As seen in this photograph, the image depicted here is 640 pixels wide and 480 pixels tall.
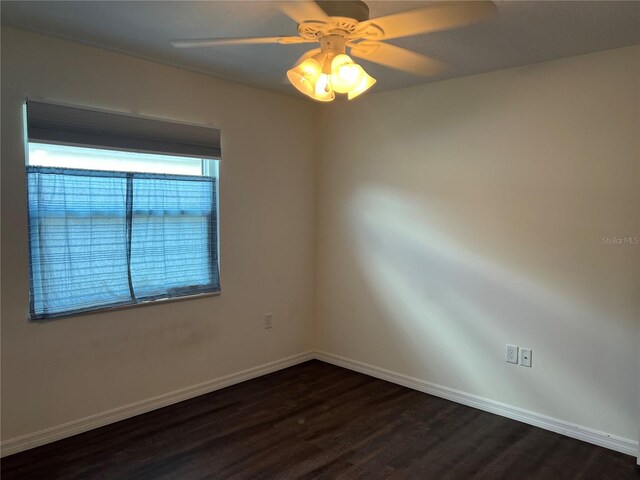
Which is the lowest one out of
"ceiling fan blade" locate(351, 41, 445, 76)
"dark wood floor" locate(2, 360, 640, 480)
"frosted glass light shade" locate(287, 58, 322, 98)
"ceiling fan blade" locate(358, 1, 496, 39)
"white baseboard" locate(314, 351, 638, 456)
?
"dark wood floor" locate(2, 360, 640, 480)

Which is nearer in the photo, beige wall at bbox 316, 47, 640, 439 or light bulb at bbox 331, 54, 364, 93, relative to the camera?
light bulb at bbox 331, 54, 364, 93

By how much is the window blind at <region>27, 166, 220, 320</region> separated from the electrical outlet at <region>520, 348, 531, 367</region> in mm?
2161

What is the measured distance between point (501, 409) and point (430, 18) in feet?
8.17

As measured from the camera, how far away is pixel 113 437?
8.94ft

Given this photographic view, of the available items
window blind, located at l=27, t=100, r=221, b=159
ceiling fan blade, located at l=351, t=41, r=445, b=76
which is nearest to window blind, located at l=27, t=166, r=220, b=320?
window blind, located at l=27, t=100, r=221, b=159

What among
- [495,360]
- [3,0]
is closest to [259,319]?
[495,360]

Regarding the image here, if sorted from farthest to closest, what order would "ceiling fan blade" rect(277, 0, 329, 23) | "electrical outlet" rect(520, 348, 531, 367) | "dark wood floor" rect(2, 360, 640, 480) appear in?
"electrical outlet" rect(520, 348, 531, 367), "dark wood floor" rect(2, 360, 640, 480), "ceiling fan blade" rect(277, 0, 329, 23)

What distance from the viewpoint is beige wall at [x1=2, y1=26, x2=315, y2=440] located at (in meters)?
2.50

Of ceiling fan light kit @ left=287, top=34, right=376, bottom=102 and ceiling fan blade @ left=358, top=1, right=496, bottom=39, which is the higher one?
ceiling fan blade @ left=358, top=1, right=496, bottom=39

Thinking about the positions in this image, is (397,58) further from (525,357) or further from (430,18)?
(525,357)

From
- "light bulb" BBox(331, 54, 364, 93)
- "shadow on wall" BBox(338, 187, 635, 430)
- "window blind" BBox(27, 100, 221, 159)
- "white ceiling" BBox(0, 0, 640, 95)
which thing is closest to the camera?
"light bulb" BBox(331, 54, 364, 93)

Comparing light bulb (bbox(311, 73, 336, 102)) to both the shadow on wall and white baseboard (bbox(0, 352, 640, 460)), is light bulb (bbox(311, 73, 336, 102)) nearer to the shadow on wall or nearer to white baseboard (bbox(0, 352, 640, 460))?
the shadow on wall

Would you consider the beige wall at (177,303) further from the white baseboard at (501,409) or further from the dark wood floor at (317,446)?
the white baseboard at (501,409)

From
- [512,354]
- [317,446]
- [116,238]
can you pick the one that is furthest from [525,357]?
[116,238]
